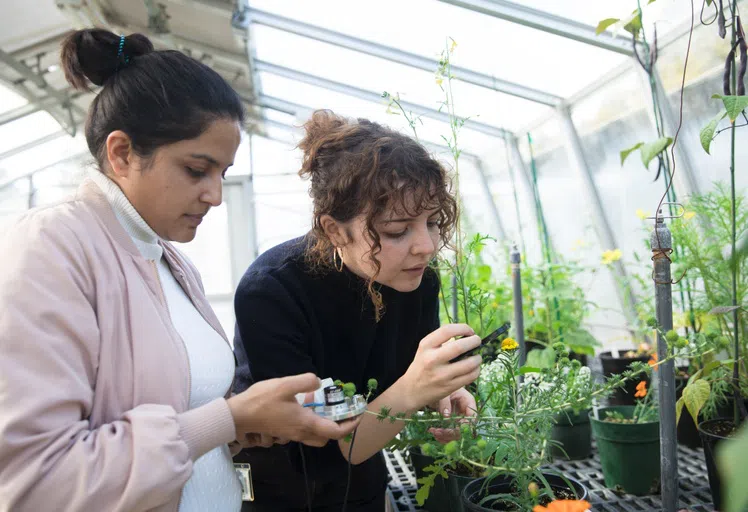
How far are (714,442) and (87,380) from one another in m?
1.39

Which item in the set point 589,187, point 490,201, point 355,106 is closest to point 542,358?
point 589,187

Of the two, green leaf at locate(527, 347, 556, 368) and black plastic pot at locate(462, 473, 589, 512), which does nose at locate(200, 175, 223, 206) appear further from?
green leaf at locate(527, 347, 556, 368)

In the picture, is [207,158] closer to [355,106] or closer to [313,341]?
[313,341]

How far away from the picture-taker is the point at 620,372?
2.43m

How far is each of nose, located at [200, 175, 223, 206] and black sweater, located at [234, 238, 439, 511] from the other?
0.76ft

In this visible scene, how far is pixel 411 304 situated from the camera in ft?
4.75

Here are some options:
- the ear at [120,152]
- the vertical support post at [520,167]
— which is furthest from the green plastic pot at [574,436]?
the vertical support post at [520,167]

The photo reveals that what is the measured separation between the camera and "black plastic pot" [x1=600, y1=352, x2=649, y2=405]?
7.78ft

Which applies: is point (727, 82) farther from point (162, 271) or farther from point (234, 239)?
point (234, 239)

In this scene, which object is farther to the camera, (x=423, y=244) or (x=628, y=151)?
(x=628, y=151)

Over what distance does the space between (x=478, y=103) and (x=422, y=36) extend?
2.27 ft

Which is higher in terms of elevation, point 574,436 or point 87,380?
point 87,380

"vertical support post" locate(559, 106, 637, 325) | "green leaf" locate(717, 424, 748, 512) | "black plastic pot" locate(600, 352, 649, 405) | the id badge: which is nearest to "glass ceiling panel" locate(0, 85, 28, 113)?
"vertical support post" locate(559, 106, 637, 325)

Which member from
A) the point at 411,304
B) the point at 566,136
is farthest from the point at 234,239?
the point at 411,304
